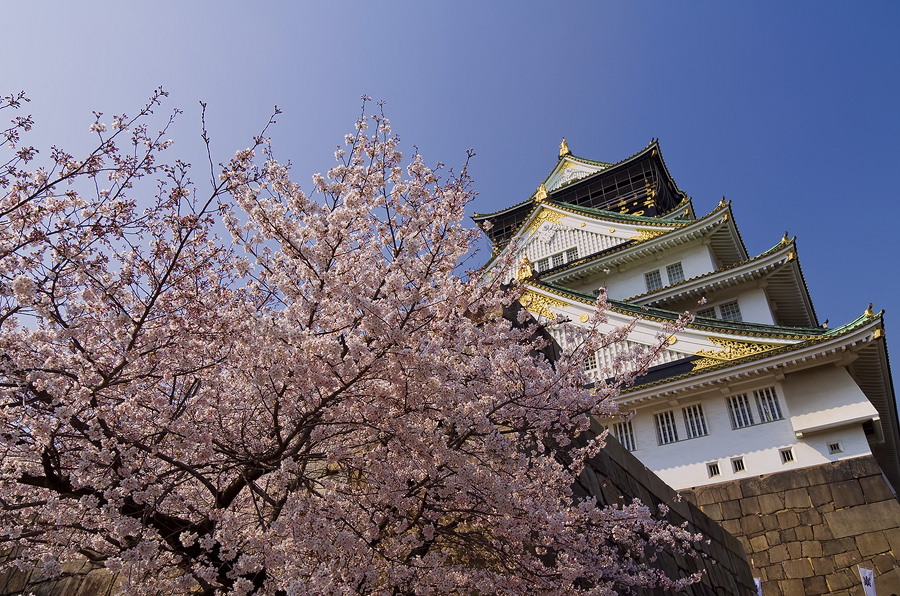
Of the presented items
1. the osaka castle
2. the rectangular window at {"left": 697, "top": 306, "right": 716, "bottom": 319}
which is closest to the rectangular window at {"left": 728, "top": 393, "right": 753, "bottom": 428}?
the osaka castle

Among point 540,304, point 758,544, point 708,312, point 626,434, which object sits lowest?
point 758,544

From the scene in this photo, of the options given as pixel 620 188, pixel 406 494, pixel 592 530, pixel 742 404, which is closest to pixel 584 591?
pixel 592 530

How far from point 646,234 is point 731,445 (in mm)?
10093

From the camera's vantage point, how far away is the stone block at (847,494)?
12.2m

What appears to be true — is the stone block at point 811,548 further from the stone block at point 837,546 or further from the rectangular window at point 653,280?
the rectangular window at point 653,280

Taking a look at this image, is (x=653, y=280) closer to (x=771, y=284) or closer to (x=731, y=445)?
(x=771, y=284)

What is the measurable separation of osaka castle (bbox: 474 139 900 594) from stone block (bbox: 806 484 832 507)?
0.02 metres

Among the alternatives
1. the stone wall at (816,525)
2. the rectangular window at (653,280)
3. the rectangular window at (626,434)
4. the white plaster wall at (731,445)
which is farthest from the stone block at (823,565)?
the rectangular window at (653,280)

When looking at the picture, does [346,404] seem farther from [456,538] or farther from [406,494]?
[456,538]

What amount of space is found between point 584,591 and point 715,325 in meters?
11.7

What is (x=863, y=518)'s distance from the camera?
39.4 feet

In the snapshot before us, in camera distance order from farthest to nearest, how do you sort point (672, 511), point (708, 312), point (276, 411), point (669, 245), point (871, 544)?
point (669, 245) < point (708, 312) < point (871, 544) < point (672, 511) < point (276, 411)

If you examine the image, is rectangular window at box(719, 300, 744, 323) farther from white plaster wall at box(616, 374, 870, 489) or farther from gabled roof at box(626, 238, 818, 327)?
white plaster wall at box(616, 374, 870, 489)

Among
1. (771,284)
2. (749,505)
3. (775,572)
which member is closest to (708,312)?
(771,284)
